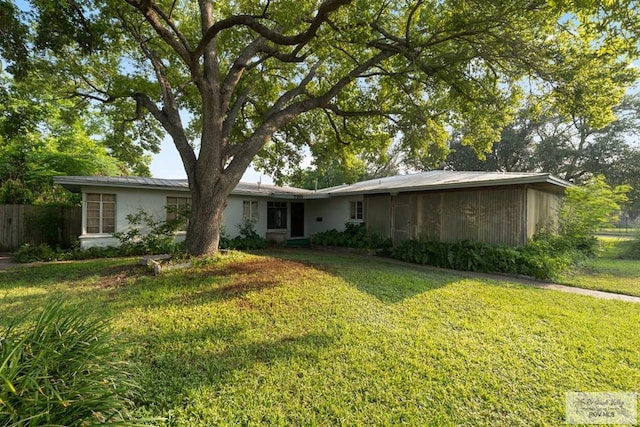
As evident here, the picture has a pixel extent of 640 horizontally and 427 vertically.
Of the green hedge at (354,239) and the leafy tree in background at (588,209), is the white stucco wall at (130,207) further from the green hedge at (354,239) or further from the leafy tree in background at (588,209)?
the leafy tree in background at (588,209)

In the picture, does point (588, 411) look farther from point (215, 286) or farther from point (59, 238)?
point (59, 238)

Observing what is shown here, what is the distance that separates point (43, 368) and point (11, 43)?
27.3ft

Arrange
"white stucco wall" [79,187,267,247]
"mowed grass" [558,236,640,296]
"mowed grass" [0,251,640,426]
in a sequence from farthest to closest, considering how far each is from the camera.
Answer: "white stucco wall" [79,187,267,247]
"mowed grass" [558,236,640,296]
"mowed grass" [0,251,640,426]

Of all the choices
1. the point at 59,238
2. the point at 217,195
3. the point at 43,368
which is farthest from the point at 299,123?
the point at 43,368

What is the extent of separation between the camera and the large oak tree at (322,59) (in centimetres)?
559

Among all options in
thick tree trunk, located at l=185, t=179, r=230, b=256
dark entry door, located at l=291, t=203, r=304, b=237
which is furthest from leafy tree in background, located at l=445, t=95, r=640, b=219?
thick tree trunk, located at l=185, t=179, r=230, b=256

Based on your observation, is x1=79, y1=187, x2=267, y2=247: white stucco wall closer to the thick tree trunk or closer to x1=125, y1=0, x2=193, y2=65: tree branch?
the thick tree trunk

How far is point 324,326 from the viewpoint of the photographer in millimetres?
3869

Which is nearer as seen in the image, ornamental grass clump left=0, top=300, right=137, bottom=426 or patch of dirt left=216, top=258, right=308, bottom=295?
ornamental grass clump left=0, top=300, right=137, bottom=426

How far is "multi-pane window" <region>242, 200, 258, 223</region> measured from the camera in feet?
43.5

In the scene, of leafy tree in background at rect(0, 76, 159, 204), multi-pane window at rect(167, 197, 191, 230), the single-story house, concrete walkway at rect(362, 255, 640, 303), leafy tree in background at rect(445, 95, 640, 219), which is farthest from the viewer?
leafy tree in background at rect(445, 95, 640, 219)

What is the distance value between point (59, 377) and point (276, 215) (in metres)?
13.1

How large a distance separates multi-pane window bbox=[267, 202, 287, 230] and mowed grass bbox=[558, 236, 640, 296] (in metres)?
11.6

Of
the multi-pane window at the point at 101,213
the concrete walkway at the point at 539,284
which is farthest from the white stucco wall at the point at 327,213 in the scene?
the multi-pane window at the point at 101,213
